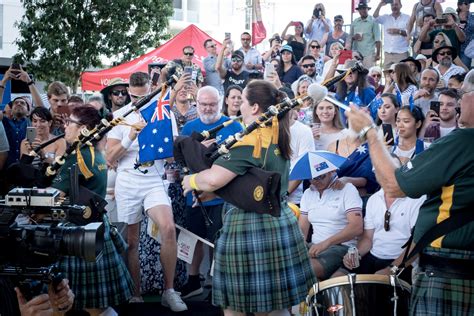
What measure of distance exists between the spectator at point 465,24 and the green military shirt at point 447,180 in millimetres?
7472

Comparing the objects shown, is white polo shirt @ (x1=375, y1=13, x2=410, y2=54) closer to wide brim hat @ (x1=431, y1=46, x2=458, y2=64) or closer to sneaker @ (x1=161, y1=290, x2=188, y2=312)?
wide brim hat @ (x1=431, y1=46, x2=458, y2=64)

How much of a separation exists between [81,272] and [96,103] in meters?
2.94

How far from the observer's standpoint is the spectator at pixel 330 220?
16.6 ft

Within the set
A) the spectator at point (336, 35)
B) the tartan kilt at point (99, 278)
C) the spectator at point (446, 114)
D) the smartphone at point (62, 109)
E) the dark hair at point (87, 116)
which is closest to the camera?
the tartan kilt at point (99, 278)

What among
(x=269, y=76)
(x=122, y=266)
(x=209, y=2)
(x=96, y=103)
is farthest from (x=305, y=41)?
(x=209, y=2)

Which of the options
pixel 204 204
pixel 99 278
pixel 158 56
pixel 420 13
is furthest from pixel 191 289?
pixel 158 56

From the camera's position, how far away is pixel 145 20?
702 inches

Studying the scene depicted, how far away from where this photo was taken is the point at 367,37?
11250mm

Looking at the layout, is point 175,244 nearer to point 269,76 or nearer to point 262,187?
point 262,187

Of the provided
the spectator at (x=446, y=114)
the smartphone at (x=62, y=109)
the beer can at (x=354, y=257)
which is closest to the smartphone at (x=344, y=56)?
the spectator at (x=446, y=114)

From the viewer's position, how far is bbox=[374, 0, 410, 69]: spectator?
1088 cm

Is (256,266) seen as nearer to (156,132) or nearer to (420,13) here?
(156,132)

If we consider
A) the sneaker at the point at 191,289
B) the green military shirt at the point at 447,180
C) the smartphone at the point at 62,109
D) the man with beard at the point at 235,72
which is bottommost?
the sneaker at the point at 191,289

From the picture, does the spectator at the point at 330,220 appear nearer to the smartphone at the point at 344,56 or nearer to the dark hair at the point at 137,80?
the dark hair at the point at 137,80
